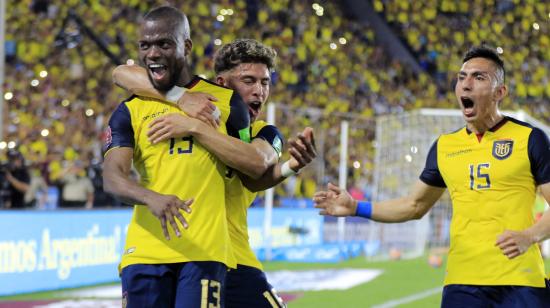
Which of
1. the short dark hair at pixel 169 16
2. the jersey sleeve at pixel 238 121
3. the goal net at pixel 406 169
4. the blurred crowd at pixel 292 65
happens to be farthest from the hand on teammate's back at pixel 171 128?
the goal net at pixel 406 169

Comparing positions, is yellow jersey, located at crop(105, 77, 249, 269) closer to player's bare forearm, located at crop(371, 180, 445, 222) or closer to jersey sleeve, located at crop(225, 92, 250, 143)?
jersey sleeve, located at crop(225, 92, 250, 143)

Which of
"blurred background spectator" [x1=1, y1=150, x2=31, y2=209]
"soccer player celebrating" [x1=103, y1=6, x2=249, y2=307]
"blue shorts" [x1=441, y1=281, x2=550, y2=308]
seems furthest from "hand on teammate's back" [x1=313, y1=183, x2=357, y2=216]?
"blurred background spectator" [x1=1, y1=150, x2=31, y2=209]

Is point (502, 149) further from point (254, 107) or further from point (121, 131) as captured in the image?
point (121, 131)

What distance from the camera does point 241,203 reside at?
4.48m

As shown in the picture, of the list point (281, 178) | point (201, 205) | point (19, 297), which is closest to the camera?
point (201, 205)

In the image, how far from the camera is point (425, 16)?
28.6m

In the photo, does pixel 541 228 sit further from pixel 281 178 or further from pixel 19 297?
pixel 19 297

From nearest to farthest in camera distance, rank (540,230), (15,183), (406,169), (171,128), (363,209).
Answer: (171,128)
(540,230)
(363,209)
(15,183)
(406,169)

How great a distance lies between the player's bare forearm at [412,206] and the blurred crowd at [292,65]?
843 centimetres

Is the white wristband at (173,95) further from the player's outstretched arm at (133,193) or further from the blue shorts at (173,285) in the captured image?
the blue shorts at (173,285)

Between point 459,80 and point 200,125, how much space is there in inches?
70.3

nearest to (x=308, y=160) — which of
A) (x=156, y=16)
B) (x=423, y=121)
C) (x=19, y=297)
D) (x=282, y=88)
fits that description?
(x=156, y=16)

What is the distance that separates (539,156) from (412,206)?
2.73 feet

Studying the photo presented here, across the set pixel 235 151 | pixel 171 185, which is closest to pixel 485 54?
pixel 235 151
